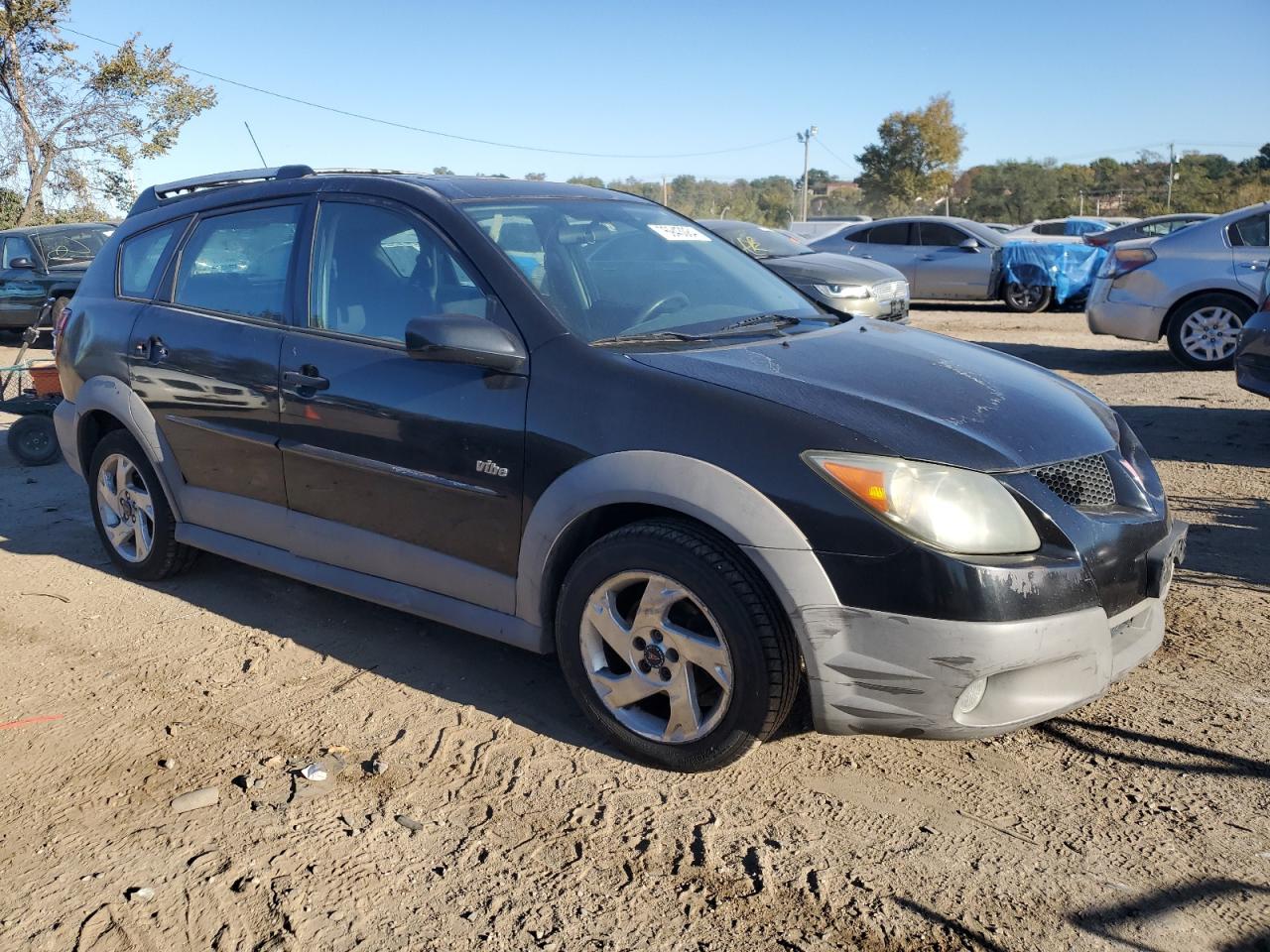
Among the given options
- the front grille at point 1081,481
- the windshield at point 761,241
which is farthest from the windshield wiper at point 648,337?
the windshield at point 761,241

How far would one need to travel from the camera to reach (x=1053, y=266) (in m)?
16.4

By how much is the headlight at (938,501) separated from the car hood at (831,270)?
325 inches

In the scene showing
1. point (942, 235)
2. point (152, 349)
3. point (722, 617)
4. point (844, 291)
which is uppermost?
point (942, 235)

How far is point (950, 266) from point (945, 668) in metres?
15.2

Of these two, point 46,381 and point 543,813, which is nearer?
point 543,813

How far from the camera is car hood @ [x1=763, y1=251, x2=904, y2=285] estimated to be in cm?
1139

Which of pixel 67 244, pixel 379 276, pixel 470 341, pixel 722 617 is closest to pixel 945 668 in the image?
pixel 722 617

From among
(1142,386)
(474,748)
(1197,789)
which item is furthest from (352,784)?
(1142,386)

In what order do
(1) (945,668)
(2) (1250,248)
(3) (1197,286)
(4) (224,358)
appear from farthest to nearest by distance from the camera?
(3) (1197,286)
(2) (1250,248)
(4) (224,358)
(1) (945,668)

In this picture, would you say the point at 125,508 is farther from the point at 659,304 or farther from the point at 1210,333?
the point at 1210,333

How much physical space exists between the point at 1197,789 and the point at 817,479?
1.42 meters

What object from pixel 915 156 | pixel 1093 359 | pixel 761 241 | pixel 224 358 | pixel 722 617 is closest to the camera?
pixel 722 617

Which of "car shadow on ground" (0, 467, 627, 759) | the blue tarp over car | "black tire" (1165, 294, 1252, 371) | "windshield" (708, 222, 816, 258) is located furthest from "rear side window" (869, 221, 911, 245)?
"car shadow on ground" (0, 467, 627, 759)

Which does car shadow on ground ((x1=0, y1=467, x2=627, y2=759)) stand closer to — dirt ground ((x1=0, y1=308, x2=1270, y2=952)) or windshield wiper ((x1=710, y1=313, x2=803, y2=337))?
dirt ground ((x1=0, y1=308, x2=1270, y2=952))
